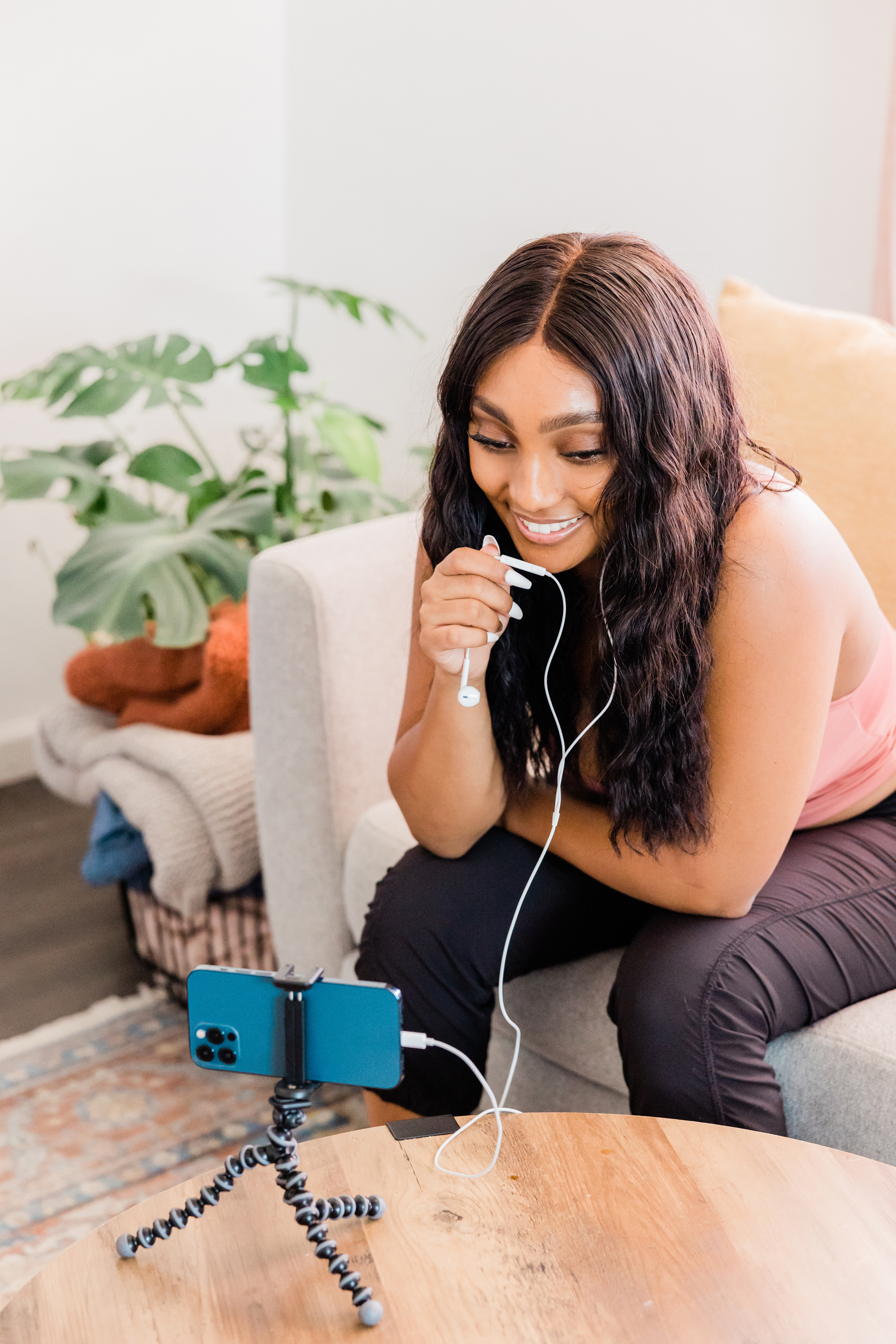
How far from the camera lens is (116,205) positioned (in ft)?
7.77

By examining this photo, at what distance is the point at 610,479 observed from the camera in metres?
0.93

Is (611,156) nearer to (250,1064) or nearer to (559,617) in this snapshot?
(559,617)

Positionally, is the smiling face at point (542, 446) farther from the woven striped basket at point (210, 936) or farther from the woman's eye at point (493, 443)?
the woven striped basket at point (210, 936)

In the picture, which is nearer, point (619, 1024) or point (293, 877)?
point (619, 1024)

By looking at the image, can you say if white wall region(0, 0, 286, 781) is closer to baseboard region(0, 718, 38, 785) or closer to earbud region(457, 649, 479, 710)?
baseboard region(0, 718, 38, 785)

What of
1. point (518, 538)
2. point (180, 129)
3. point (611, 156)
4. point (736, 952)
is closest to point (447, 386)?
point (518, 538)

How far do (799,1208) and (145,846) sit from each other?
3.69ft

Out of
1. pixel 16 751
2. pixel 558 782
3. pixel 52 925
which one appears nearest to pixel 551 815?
pixel 558 782

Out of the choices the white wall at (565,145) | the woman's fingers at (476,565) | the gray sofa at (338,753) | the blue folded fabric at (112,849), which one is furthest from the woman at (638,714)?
the white wall at (565,145)

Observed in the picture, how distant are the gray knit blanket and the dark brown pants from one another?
1.63ft

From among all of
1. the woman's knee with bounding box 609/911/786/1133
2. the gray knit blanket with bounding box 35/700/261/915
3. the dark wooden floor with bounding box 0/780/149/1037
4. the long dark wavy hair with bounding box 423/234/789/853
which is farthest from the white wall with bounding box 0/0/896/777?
the woman's knee with bounding box 609/911/786/1133

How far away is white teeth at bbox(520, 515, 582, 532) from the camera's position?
37.6 inches

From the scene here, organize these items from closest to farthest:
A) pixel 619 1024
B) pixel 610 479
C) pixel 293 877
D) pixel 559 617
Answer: pixel 610 479 < pixel 619 1024 < pixel 559 617 < pixel 293 877

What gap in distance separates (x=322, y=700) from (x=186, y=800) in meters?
0.35
